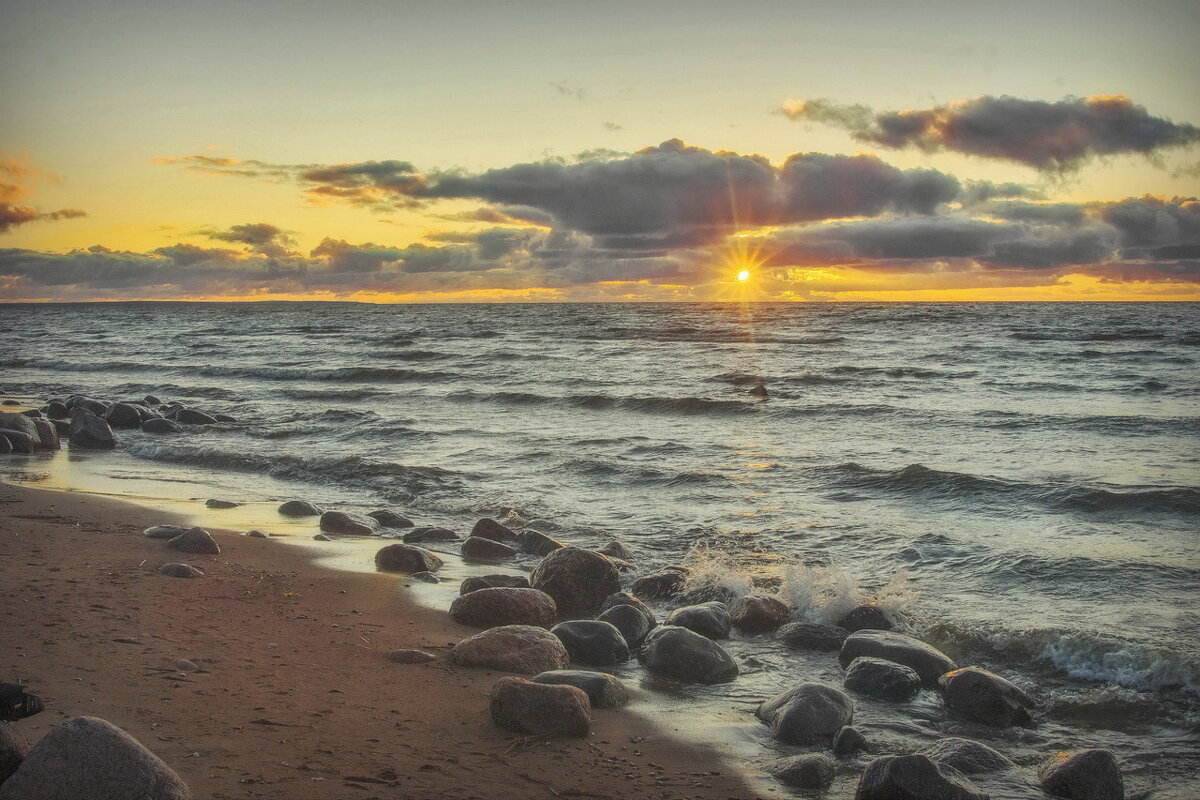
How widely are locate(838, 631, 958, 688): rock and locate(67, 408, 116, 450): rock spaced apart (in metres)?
15.0

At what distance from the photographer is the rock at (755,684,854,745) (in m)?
5.02

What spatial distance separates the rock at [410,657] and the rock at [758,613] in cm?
273

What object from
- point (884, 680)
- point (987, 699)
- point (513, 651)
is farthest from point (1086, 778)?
point (513, 651)

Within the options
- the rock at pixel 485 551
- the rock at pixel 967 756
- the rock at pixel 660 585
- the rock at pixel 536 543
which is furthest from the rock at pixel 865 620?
the rock at pixel 485 551

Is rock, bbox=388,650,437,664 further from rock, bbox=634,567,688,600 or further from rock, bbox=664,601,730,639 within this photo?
rock, bbox=634,567,688,600

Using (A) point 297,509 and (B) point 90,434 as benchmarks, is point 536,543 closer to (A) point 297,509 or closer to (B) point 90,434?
(A) point 297,509

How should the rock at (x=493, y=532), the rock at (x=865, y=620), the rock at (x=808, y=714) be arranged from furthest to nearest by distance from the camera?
the rock at (x=493, y=532)
the rock at (x=865, y=620)
the rock at (x=808, y=714)

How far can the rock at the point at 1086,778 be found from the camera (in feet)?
14.6

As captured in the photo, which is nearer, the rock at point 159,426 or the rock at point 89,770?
the rock at point 89,770

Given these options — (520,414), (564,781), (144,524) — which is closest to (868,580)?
(564,781)

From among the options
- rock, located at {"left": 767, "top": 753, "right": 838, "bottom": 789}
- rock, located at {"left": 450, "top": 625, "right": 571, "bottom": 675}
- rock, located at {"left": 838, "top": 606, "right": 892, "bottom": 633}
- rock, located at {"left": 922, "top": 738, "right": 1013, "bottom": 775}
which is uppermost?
rock, located at {"left": 450, "top": 625, "right": 571, "bottom": 675}

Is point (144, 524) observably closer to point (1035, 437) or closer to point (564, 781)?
point (564, 781)

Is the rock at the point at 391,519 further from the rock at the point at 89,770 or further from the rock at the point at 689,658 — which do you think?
the rock at the point at 89,770

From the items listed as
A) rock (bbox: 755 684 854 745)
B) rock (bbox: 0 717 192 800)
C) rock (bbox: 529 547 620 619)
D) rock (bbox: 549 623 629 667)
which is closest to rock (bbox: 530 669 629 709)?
rock (bbox: 549 623 629 667)
